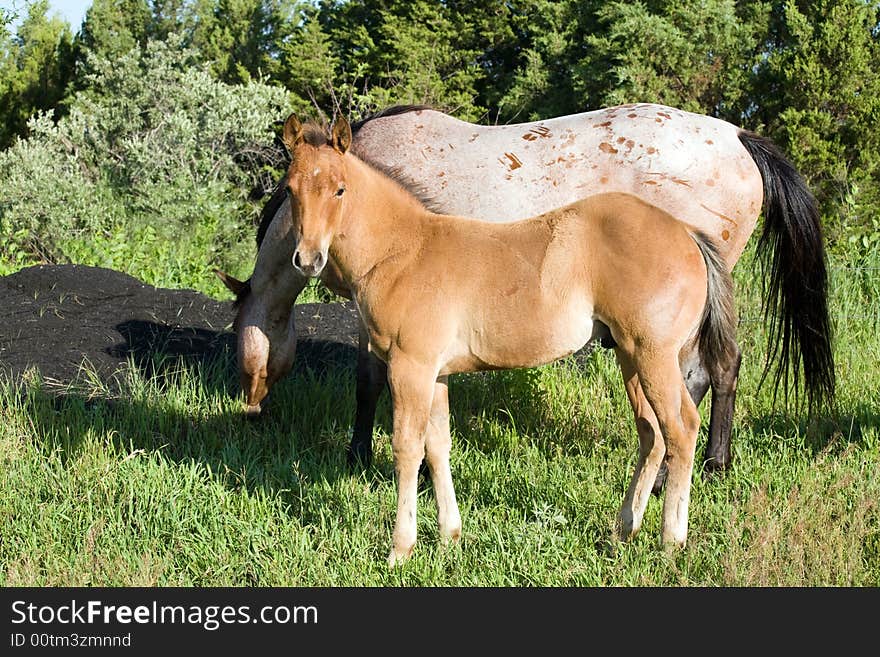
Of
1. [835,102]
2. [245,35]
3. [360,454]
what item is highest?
[245,35]

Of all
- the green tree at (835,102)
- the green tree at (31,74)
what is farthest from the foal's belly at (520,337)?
the green tree at (31,74)

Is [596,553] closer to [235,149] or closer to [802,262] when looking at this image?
[802,262]

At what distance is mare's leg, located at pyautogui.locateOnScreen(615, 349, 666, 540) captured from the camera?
4.00 m

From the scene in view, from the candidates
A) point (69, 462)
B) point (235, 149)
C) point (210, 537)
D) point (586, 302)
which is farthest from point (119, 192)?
point (586, 302)

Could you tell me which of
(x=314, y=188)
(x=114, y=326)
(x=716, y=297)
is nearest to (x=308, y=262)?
(x=314, y=188)

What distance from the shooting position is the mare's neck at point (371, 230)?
Answer: 3.77 metres

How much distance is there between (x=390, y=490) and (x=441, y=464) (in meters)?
0.63

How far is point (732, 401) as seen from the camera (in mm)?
5246

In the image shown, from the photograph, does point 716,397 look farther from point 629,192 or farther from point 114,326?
point 114,326

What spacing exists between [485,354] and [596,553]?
100 cm

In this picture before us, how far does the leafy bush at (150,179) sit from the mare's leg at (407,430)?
6122 millimetres

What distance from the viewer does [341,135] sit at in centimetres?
362

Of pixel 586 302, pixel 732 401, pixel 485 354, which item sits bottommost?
pixel 732 401

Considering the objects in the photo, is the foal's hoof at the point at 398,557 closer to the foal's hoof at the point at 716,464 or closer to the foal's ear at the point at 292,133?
the foal's ear at the point at 292,133
